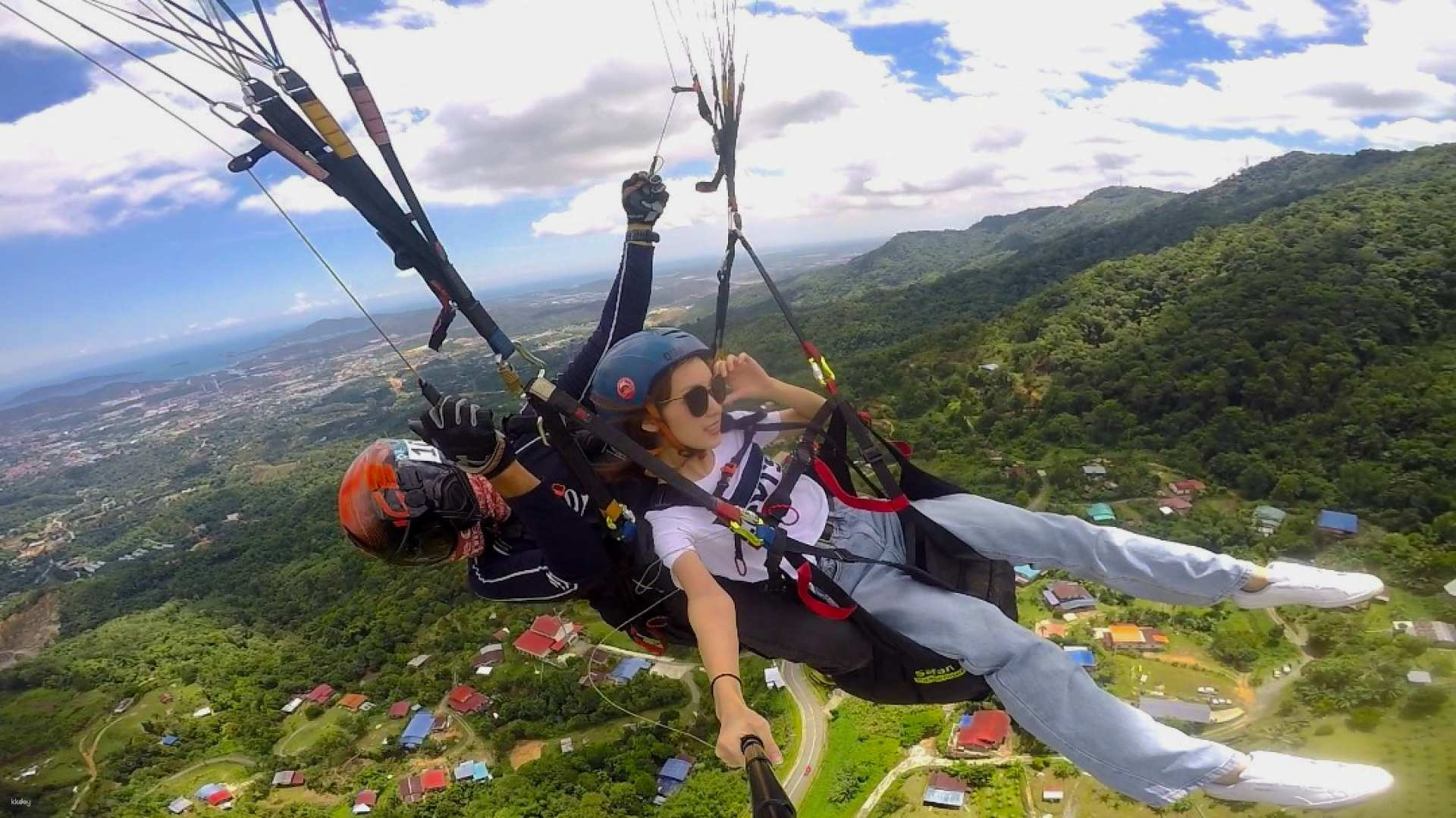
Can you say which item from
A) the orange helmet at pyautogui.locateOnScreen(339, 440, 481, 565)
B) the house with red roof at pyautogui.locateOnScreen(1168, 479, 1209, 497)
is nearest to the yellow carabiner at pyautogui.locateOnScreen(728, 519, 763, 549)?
the orange helmet at pyautogui.locateOnScreen(339, 440, 481, 565)

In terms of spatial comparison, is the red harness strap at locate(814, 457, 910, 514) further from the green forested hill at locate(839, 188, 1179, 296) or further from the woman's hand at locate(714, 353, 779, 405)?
the green forested hill at locate(839, 188, 1179, 296)

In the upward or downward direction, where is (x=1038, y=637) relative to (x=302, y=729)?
upward

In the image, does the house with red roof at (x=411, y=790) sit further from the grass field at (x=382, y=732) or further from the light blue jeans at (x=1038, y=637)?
the light blue jeans at (x=1038, y=637)

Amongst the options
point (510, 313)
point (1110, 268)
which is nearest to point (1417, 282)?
point (1110, 268)

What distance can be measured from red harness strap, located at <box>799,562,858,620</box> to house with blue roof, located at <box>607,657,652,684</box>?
1677 cm

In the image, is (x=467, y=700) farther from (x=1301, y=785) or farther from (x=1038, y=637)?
(x=1301, y=785)

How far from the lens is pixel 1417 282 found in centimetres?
2888

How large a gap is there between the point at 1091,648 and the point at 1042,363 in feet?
60.5

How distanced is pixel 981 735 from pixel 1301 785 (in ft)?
43.8

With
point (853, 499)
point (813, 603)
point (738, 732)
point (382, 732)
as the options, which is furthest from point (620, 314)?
point (382, 732)

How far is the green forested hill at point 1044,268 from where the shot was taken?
46531 millimetres

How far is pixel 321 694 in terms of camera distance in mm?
21609

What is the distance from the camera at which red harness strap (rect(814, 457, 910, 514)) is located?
8.91ft

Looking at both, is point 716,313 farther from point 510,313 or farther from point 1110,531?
point 510,313
